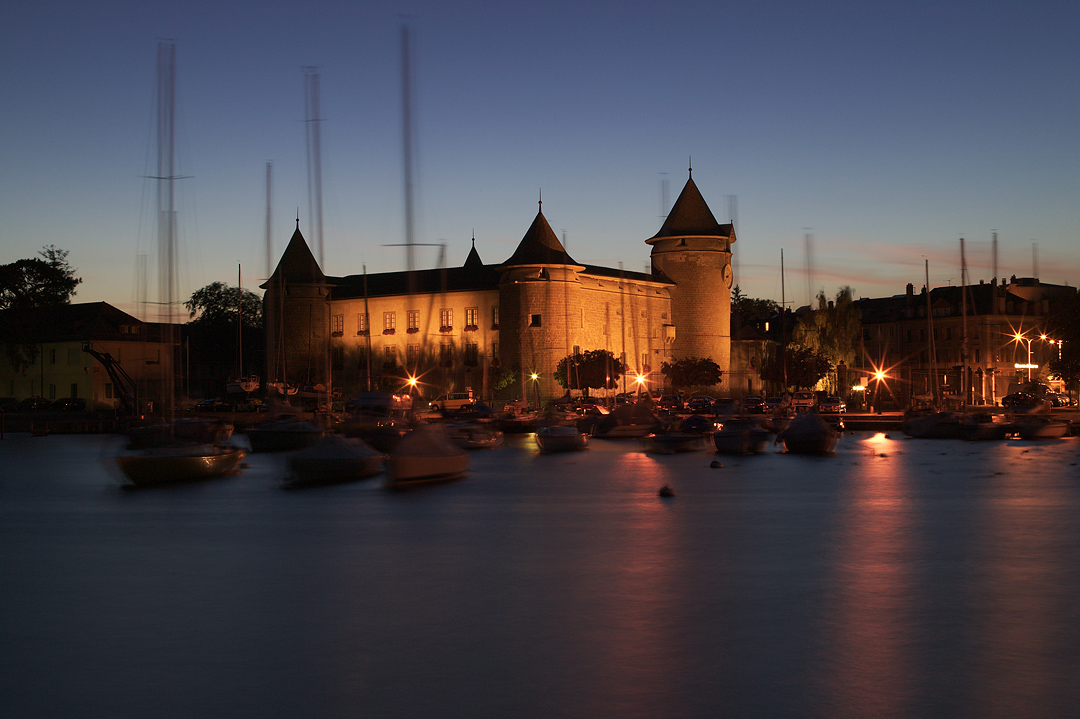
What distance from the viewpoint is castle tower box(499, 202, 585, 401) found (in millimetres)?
81625

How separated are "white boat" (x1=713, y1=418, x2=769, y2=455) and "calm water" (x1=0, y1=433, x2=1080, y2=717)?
13189 millimetres

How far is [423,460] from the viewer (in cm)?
2902

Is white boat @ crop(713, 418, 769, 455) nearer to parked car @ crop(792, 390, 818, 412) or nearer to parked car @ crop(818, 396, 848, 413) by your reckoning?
parked car @ crop(818, 396, 848, 413)

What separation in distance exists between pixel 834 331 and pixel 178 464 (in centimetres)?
5890

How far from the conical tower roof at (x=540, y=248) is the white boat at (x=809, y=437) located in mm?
42465

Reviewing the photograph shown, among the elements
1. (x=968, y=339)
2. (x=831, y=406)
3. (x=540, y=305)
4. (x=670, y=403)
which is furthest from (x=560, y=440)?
(x=968, y=339)

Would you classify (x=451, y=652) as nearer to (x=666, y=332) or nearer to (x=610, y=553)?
(x=610, y=553)

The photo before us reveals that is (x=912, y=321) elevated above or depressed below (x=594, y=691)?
above

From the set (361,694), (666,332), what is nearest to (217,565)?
(361,694)

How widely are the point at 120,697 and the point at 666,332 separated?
83929mm

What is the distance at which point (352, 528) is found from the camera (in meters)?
20.5

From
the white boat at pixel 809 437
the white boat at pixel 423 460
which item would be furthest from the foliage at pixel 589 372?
the white boat at pixel 423 460

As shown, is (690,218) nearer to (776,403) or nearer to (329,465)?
(776,403)

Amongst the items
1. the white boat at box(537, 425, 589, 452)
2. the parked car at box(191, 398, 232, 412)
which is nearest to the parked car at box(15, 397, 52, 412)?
the parked car at box(191, 398, 232, 412)
